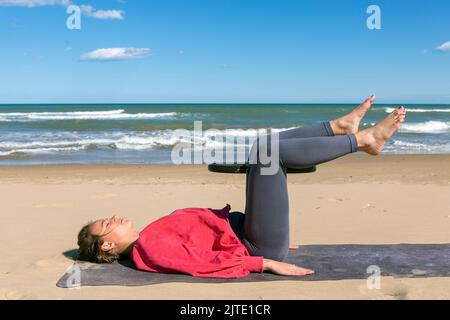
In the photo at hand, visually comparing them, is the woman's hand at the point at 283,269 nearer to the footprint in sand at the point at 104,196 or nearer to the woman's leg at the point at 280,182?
the woman's leg at the point at 280,182

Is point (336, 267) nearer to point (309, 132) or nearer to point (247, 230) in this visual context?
point (247, 230)

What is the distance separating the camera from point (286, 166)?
360 centimetres

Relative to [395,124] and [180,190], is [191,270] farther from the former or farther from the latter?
[180,190]

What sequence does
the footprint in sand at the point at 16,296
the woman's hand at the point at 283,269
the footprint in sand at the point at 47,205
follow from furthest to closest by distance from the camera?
the footprint in sand at the point at 47,205
the woman's hand at the point at 283,269
the footprint in sand at the point at 16,296

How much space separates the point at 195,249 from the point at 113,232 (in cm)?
62

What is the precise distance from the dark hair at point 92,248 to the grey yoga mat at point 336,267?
59mm

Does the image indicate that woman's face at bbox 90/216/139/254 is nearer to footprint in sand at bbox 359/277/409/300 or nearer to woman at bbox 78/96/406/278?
woman at bbox 78/96/406/278

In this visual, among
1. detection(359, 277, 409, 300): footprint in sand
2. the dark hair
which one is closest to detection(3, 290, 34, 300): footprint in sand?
the dark hair

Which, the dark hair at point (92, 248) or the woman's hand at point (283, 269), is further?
the dark hair at point (92, 248)

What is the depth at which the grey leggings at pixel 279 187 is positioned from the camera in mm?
3545

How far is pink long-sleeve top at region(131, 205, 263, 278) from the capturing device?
147 inches

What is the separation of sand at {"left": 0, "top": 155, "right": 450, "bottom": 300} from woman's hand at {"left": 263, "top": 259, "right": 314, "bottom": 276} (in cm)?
12

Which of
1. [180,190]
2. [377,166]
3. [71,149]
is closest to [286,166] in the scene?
[180,190]

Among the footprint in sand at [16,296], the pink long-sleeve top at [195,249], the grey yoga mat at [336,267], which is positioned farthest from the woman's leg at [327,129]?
the footprint in sand at [16,296]
